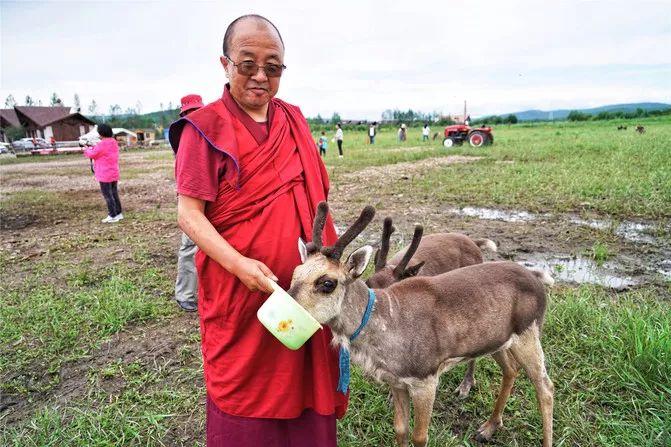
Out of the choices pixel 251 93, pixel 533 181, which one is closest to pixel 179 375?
pixel 251 93

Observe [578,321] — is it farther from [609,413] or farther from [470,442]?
[470,442]

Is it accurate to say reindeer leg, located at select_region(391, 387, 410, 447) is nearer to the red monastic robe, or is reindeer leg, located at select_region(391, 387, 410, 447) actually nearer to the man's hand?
the red monastic robe

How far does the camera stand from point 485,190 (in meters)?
10.7

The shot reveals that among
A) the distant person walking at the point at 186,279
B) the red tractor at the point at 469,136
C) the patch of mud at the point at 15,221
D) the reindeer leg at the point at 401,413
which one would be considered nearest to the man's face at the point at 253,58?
the reindeer leg at the point at 401,413

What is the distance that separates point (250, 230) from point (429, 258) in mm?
2343

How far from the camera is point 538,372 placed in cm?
306

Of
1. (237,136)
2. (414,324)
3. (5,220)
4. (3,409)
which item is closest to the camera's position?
(237,136)

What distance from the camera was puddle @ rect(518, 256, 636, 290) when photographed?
5254 millimetres

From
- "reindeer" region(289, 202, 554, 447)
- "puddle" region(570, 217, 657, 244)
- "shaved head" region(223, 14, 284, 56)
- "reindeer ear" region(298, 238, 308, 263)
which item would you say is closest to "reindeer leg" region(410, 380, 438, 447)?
"reindeer" region(289, 202, 554, 447)

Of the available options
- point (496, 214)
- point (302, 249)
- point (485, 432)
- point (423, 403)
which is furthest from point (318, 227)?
point (496, 214)

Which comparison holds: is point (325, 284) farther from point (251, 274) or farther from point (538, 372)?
point (538, 372)

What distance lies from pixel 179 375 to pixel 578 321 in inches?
142

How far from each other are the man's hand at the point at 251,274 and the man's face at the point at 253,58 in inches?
31.9

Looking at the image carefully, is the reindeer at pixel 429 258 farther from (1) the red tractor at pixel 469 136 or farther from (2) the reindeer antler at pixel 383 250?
(1) the red tractor at pixel 469 136
